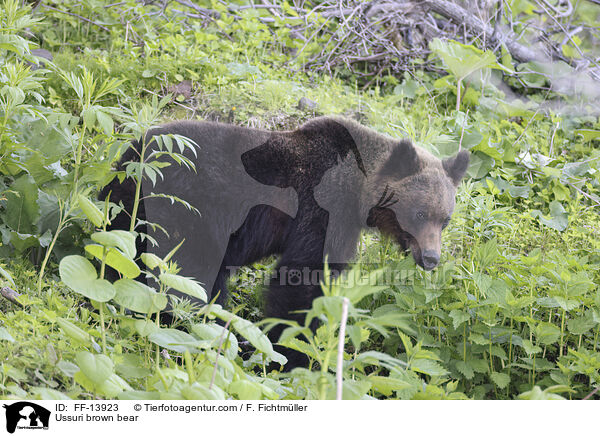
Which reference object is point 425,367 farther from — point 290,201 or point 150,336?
point 290,201

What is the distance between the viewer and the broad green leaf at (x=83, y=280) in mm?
2385

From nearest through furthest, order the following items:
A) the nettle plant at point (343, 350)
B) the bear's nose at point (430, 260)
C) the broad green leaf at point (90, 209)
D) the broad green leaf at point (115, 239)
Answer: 1. the nettle plant at point (343, 350)
2. the broad green leaf at point (115, 239)
3. the broad green leaf at point (90, 209)
4. the bear's nose at point (430, 260)

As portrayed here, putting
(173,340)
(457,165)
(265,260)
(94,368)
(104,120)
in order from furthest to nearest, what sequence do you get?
(265,260), (457,165), (104,120), (173,340), (94,368)

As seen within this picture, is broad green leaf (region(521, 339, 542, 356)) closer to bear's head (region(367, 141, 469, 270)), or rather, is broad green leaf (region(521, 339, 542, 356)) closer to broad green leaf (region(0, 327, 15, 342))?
bear's head (region(367, 141, 469, 270))

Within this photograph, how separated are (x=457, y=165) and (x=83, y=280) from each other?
3039mm

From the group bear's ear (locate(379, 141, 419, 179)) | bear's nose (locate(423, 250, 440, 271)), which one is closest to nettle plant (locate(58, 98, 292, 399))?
bear's nose (locate(423, 250, 440, 271))

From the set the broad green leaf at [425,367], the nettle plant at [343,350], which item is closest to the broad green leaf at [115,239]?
the nettle plant at [343,350]

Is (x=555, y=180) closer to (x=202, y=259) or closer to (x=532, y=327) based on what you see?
(x=532, y=327)

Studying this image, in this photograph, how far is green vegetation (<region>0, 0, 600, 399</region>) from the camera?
2486 mm

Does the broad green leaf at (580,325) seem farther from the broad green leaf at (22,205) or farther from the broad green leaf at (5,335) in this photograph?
the broad green leaf at (22,205)

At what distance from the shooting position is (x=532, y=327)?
3580mm

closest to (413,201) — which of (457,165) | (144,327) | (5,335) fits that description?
(457,165)

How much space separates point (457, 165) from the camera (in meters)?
4.58
